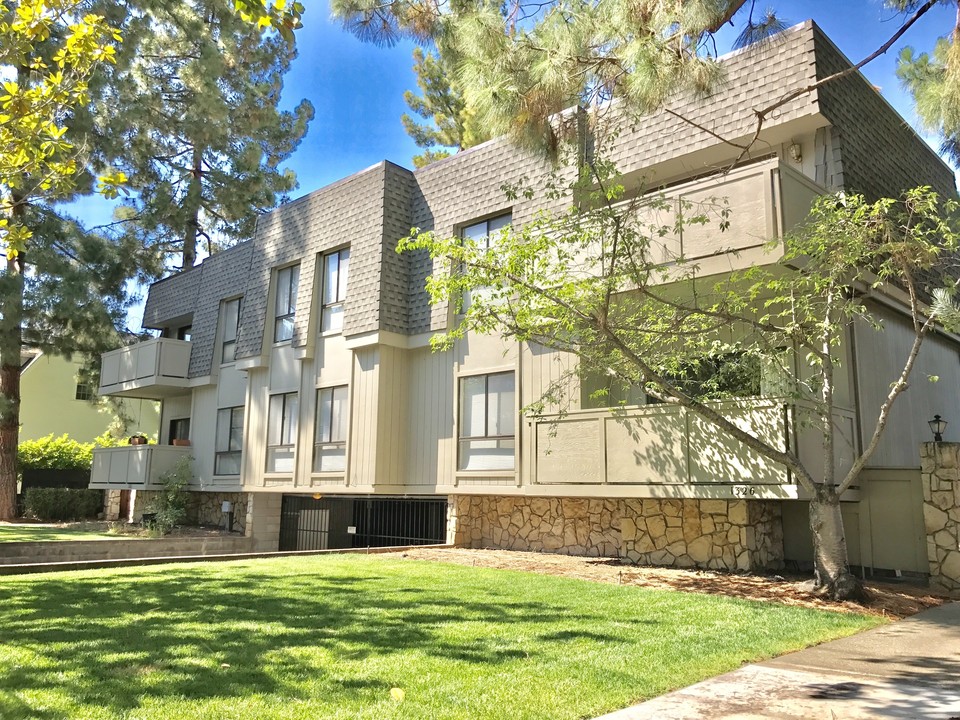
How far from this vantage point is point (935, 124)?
8711mm

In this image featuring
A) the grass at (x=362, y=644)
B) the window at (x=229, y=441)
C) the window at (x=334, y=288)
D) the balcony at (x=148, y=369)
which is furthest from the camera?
the balcony at (x=148, y=369)

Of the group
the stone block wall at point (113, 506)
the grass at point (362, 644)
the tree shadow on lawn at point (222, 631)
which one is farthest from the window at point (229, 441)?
the tree shadow on lawn at point (222, 631)

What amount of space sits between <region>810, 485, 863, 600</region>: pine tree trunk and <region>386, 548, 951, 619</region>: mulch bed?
163 mm

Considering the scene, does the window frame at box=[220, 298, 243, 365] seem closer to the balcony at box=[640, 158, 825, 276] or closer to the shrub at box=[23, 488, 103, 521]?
the shrub at box=[23, 488, 103, 521]

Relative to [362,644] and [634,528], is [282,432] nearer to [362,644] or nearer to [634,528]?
[634,528]

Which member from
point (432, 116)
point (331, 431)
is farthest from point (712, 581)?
point (432, 116)

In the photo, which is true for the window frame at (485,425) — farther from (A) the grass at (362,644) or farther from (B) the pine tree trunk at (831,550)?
A: (B) the pine tree trunk at (831,550)

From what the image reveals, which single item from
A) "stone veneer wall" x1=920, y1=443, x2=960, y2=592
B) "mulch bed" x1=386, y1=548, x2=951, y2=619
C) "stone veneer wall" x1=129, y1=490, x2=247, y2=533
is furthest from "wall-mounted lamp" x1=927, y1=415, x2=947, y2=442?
"stone veneer wall" x1=129, y1=490, x2=247, y2=533

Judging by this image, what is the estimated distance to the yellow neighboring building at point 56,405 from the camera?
118 feet

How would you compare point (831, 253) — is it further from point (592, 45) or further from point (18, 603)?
point (18, 603)

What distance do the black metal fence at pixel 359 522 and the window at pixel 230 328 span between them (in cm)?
499

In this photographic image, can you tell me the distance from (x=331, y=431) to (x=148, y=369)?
8853 millimetres

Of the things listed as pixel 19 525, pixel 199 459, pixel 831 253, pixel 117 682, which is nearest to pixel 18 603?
pixel 117 682

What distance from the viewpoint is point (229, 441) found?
69.2ft
